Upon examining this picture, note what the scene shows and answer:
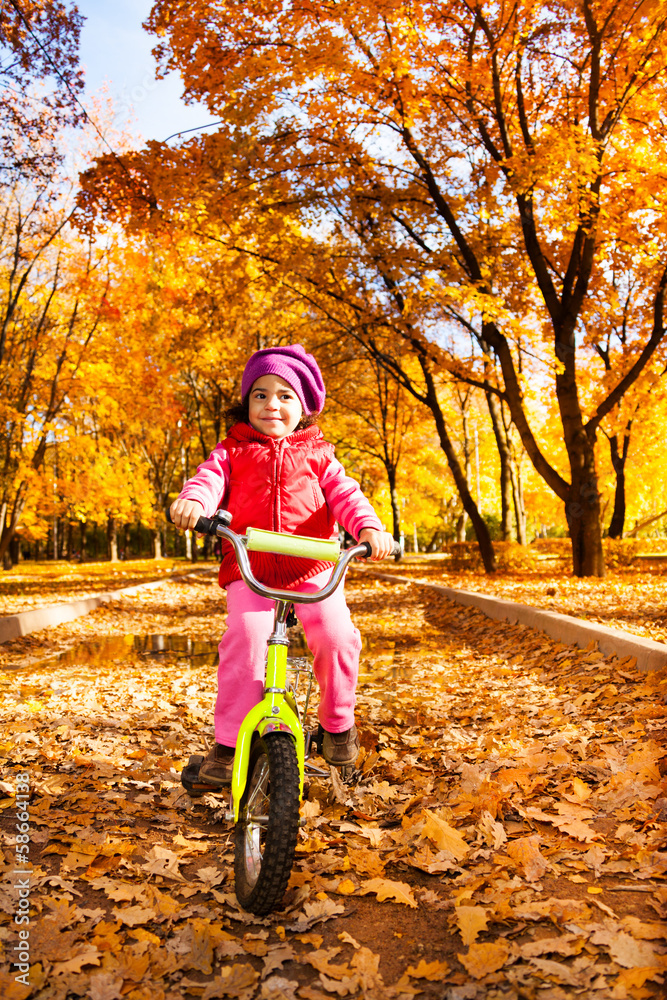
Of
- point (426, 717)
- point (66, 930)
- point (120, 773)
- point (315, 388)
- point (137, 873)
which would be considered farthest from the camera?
point (426, 717)

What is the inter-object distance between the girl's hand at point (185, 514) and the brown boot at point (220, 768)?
94 centimetres

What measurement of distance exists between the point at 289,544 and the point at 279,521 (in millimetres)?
542

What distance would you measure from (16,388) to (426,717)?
15490 mm

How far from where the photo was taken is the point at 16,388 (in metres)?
17.0

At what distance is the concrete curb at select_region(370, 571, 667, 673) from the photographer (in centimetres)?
455

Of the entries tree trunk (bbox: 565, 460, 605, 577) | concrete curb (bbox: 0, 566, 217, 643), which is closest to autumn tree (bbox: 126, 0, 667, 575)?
tree trunk (bbox: 565, 460, 605, 577)

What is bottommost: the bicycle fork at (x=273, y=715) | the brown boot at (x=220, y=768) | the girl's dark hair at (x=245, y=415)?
the brown boot at (x=220, y=768)

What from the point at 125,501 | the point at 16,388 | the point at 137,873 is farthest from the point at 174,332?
the point at 137,873

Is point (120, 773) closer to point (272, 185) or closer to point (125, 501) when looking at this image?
point (272, 185)

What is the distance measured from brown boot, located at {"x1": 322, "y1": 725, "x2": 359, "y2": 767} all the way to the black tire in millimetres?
629

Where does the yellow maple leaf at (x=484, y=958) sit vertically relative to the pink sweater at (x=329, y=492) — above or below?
below

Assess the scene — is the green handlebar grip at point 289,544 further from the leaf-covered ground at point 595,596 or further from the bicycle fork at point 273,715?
the leaf-covered ground at point 595,596

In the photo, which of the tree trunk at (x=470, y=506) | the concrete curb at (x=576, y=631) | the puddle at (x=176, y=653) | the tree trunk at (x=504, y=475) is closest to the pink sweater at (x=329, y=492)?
the concrete curb at (x=576, y=631)

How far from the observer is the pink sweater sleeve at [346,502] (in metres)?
2.78
